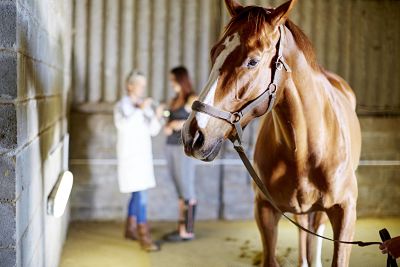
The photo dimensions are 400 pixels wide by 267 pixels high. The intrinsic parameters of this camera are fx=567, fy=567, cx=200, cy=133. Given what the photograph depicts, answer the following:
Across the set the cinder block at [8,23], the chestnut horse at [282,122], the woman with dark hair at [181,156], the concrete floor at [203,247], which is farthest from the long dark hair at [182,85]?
the cinder block at [8,23]

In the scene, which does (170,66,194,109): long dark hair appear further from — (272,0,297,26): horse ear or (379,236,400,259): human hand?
(379,236,400,259): human hand

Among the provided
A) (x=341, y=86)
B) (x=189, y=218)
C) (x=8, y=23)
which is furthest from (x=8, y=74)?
(x=189, y=218)

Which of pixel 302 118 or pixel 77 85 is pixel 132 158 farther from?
pixel 302 118

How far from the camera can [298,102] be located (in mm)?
2191

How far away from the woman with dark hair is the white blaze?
222 centimetres

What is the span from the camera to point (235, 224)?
4.75 metres

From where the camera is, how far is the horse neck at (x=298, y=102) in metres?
2.15

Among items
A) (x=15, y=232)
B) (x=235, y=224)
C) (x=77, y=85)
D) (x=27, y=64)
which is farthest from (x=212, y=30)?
(x=15, y=232)

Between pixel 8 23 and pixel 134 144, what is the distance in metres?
2.33

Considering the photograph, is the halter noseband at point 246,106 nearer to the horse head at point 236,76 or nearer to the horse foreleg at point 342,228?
the horse head at point 236,76

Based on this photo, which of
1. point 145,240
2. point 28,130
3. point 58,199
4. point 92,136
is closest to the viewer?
point 28,130

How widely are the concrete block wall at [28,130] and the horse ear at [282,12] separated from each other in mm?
876

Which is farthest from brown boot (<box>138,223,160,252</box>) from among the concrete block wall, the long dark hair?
the long dark hair

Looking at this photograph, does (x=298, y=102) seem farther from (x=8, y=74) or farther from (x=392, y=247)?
(x=8, y=74)
